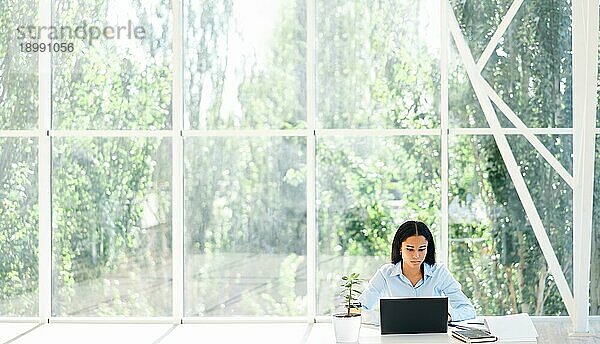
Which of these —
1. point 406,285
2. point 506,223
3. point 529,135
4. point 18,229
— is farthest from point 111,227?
point 529,135

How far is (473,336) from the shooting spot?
14.6ft

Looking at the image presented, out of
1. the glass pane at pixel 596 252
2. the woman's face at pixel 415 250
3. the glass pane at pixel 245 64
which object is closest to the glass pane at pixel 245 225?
the glass pane at pixel 245 64

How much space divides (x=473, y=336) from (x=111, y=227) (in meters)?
4.02

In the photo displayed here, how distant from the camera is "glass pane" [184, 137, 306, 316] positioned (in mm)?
7402

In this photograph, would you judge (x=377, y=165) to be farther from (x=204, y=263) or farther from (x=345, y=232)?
(x=204, y=263)

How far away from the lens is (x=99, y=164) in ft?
24.7

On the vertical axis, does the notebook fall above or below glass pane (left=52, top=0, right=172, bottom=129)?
below

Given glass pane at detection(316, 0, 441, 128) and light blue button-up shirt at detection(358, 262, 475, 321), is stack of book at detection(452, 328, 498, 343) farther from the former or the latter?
glass pane at detection(316, 0, 441, 128)

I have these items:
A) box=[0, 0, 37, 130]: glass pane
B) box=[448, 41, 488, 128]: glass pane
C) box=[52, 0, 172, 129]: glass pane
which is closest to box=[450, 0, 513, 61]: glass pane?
box=[448, 41, 488, 128]: glass pane

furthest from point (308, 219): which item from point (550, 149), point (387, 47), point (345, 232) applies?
point (550, 149)

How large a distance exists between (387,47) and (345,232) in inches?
62.7

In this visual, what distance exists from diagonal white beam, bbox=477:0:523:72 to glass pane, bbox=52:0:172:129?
8.55ft

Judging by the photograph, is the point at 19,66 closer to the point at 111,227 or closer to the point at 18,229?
the point at 18,229

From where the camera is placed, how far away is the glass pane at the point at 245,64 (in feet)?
24.2
